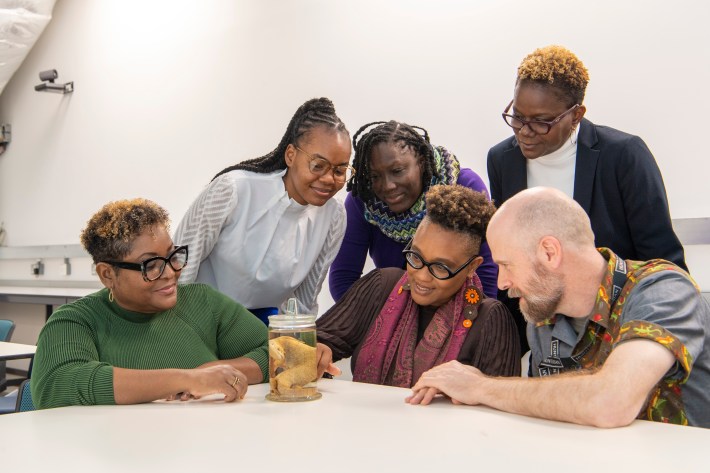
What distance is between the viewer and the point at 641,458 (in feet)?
3.64

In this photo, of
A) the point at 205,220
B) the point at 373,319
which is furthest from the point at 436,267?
the point at 205,220

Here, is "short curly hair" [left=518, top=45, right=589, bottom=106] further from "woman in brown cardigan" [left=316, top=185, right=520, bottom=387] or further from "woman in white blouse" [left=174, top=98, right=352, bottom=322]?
"woman in white blouse" [left=174, top=98, right=352, bottom=322]

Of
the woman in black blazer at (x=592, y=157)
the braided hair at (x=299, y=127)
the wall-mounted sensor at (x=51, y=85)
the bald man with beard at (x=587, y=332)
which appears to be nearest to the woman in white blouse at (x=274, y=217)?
the braided hair at (x=299, y=127)

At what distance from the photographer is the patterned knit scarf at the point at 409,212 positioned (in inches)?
96.6

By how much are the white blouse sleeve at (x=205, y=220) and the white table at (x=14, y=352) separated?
1.27 metres

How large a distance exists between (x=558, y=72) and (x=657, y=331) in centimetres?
109

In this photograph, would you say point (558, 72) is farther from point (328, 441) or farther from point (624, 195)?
point (328, 441)

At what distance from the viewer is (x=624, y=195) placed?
223cm

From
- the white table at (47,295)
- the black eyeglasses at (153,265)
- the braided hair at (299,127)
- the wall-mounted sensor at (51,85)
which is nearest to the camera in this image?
the black eyeglasses at (153,265)

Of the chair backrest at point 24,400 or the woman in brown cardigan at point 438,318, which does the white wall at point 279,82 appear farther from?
the chair backrest at point 24,400

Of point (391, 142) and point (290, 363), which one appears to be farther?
point (391, 142)

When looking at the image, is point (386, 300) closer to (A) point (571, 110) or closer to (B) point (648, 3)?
(A) point (571, 110)

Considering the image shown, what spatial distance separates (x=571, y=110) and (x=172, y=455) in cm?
164

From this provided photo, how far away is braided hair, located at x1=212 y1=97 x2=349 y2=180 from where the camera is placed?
2.43 meters
